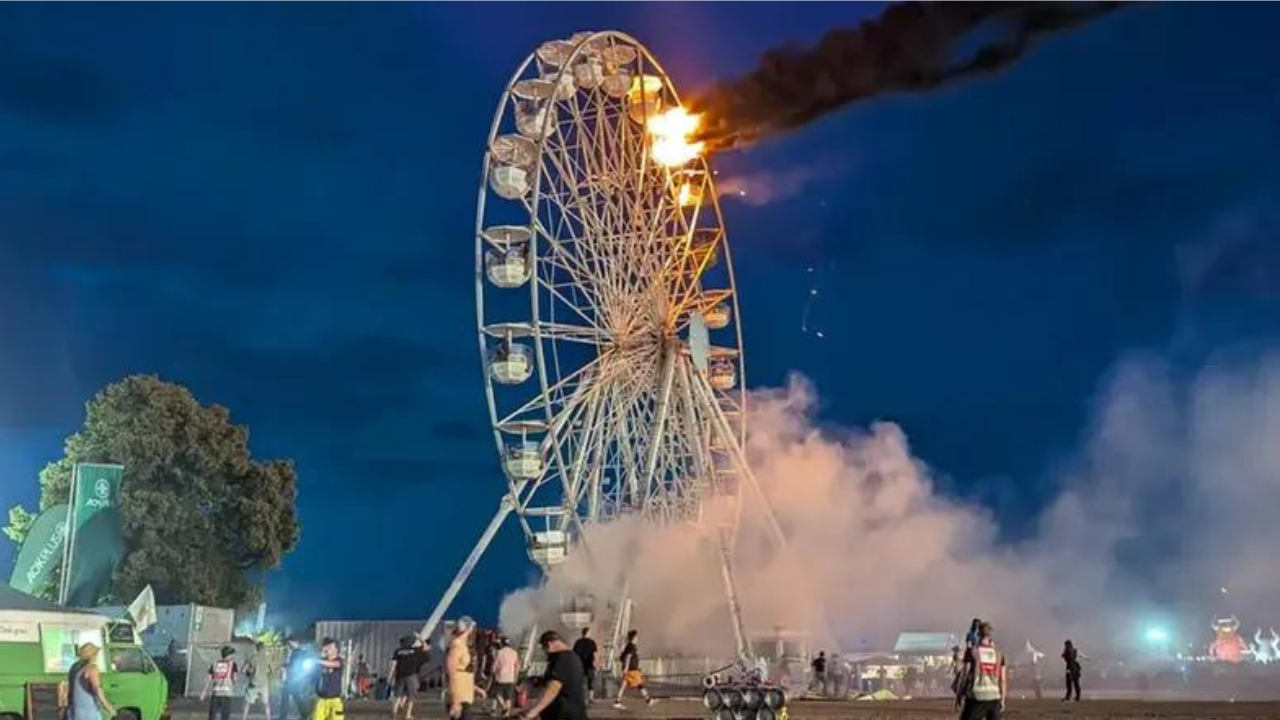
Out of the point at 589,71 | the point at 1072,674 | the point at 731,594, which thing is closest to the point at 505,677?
the point at 1072,674

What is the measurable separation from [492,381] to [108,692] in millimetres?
25869

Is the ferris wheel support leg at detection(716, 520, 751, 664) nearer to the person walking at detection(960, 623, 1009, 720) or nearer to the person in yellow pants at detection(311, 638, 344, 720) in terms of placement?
the person in yellow pants at detection(311, 638, 344, 720)

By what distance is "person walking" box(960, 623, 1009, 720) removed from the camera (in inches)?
589

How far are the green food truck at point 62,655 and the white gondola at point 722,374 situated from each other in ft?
112

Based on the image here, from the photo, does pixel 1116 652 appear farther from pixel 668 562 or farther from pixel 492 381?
pixel 492 381

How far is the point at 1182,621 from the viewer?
8219 cm

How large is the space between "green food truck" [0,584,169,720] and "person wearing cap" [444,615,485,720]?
6592 mm

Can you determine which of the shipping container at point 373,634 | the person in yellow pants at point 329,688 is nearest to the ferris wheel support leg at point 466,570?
the shipping container at point 373,634

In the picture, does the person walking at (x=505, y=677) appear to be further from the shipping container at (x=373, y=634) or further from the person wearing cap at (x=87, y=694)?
the shipping container at (x=373, y=634)

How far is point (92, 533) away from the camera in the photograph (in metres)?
28.5

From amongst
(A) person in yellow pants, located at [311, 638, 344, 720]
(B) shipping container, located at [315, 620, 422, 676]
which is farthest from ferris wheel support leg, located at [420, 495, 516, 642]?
(A) person in yellow pants, located at [311, 638, 344, 720]

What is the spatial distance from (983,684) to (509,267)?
29919 millimetres

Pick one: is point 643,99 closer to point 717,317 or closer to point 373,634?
point 717,317

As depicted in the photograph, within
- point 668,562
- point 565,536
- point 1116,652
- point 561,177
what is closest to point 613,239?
point 561,177
